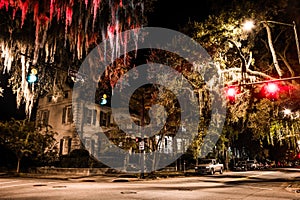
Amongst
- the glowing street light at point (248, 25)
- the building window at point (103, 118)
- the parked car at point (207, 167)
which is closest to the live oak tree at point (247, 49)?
the glowing street light at point (248, 25)

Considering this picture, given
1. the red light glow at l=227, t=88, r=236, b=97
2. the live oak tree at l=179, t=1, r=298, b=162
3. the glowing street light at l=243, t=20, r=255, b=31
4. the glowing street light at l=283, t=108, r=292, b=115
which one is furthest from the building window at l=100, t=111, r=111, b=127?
the glowing street light at l=243, t=20, r=255, b=31

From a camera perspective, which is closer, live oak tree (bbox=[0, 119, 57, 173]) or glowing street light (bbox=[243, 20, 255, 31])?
glowing street light (bbox=[243, 20, 255, 31])

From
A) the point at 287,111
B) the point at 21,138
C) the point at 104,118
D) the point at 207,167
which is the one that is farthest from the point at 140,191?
the point at 104,118

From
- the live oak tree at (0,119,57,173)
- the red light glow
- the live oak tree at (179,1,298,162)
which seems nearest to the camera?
the red light glow

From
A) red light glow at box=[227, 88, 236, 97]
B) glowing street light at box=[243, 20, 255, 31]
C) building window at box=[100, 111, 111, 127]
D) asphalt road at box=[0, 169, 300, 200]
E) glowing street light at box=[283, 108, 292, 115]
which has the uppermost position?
glowing street light at box=[243, 20, 255, 31]

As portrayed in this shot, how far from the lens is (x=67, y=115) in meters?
35.5

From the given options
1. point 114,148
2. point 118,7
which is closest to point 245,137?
point 114,148

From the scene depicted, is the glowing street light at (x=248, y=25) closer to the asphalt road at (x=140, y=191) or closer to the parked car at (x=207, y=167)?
the asphalt road at (x=140, y=191)

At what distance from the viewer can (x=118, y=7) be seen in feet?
35.5

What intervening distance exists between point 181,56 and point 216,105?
11.9 feet

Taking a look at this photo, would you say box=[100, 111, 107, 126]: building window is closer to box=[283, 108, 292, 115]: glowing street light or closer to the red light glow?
box=[283, 108, 292, 115]: glowing street light

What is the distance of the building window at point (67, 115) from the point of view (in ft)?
115

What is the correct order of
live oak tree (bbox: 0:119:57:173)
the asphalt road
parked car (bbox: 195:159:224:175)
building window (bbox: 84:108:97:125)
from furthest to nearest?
building window (bbox: 84:108:97:125) < parked car (bbox: 195:159:224:175) < live oak tree (bbox: 0:119:57:173) < the asphalt road

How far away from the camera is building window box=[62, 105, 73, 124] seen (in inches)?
1384
